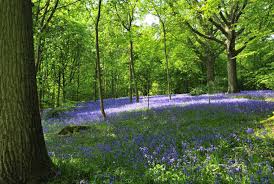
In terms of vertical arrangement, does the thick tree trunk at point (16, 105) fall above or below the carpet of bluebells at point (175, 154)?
above

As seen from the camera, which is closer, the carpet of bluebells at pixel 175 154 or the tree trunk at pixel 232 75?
the carpet of bluebells at pixel 175 154

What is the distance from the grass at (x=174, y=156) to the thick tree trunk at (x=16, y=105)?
25.7 inches

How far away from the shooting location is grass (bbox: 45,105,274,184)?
5285 mm

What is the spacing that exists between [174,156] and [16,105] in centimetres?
356

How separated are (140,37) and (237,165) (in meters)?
23.0

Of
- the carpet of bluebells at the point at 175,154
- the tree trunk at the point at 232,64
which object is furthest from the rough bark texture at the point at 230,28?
the carpet of bluebells at the point at 175,154

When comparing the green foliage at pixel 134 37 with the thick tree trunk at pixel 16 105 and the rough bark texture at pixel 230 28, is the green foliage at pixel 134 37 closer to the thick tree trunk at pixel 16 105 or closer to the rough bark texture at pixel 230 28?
the rough bark texture at pixel 230 28

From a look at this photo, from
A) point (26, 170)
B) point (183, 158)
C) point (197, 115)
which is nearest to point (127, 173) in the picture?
point (183, 158)

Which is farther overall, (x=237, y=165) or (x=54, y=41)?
(x=54, y=41)

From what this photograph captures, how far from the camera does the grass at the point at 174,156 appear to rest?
529 centimetres

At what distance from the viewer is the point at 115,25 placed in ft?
86.2

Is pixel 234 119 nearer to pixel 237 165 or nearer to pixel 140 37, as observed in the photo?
pixel 237 165

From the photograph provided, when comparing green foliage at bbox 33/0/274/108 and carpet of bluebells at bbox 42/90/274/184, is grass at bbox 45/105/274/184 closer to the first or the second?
carpet of bluebells at bbox 42/90/274/184

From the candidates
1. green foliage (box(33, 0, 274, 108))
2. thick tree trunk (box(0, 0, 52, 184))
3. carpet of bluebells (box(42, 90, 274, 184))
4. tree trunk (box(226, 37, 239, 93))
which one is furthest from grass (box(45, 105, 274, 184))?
tree trunk (box(226, 37, 239, 93))
